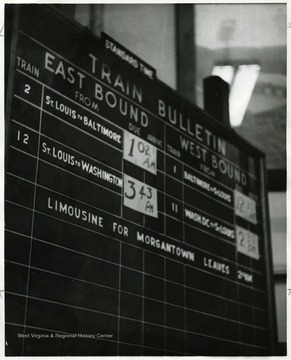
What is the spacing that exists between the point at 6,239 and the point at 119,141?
19.3 inches

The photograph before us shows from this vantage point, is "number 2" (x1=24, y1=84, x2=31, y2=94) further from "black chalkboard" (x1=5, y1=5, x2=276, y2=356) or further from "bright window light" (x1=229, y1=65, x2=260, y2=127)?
"bright window light" (x1=229, y1=65, x2=260, y2=127)

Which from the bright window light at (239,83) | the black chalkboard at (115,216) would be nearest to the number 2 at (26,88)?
the black chalkboard at (115,216)

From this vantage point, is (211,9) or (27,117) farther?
(211,9)

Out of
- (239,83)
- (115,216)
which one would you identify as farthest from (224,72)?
(115,216)

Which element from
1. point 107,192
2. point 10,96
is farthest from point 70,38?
point 107,192

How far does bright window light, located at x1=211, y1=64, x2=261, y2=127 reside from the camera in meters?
2.30

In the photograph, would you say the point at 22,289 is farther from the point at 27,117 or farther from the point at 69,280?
the point at 27,117

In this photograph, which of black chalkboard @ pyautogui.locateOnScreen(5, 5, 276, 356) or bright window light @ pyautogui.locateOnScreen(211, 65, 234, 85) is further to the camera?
bright window light @ pyautogui.locateOnScreen(211, 65, 234, 85)

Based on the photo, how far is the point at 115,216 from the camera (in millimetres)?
1878

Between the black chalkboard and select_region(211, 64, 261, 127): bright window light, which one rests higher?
select_region(211, 64, 261, 127): bright window light

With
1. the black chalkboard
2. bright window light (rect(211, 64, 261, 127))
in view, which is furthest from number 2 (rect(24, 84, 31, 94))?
bright window light (rect(211, 64, 261, 127))

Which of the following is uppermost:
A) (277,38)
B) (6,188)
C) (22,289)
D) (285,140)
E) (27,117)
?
(277,38)

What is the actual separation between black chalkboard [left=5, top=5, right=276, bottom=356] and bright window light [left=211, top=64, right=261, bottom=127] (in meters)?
0.13

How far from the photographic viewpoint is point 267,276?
2344 millimetres
